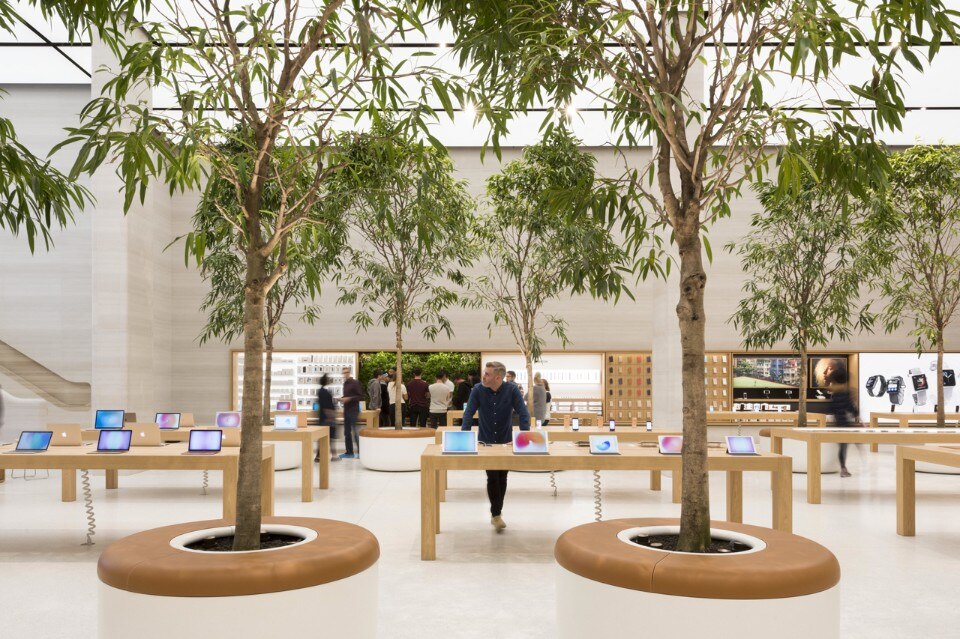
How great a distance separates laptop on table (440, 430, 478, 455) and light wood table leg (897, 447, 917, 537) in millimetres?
3833

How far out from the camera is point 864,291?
15.4 meters

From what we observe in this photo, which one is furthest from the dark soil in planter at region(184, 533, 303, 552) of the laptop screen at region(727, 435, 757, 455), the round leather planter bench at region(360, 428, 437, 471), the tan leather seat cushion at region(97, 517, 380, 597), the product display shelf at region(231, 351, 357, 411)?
the product display shelf at region(231, 351, 357, 411)

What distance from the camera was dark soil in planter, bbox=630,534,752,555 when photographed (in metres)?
3.35

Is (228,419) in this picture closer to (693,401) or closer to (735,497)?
(735,497)

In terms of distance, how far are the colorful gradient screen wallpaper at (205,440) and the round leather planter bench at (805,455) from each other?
24.5 ft

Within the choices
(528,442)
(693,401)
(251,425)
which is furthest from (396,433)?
(693,401)

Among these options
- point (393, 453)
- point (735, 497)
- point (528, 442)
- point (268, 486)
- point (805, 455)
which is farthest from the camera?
point (393, 453)

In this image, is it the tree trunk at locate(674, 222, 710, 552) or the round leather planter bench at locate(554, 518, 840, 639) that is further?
the tree trunk at locate(674, 222, 710, 552)

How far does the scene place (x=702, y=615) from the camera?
2.72 meters

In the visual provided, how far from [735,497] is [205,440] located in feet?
15.0

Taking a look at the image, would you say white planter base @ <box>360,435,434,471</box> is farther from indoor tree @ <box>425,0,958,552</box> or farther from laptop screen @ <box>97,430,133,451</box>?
indoor tree @ <box>425,0,958,552</box>

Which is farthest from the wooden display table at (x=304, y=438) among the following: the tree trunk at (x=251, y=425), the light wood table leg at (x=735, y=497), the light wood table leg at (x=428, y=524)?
the tree trunk at (x=251, y=425)

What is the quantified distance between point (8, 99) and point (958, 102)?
58.3 ft

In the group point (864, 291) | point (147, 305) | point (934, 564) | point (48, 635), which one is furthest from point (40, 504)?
point (864, 291)
